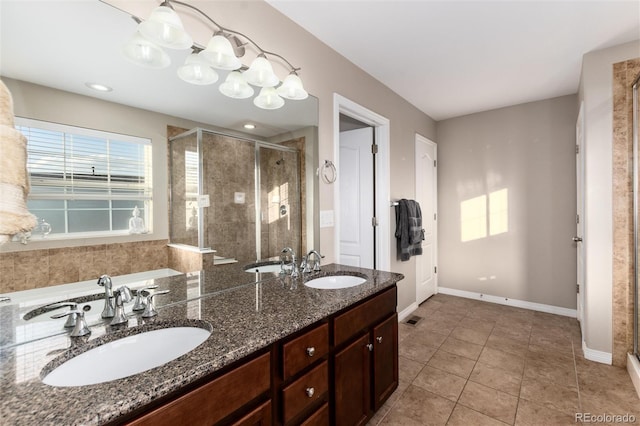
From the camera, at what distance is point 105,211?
111 cm

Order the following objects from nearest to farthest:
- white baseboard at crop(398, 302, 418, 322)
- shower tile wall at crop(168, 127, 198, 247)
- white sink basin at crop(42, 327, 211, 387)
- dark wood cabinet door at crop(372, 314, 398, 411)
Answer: white sink basin at crop(42, 327, 211, 387) < shower tile wall at crop(168, 127, 198, 247) < dark wood cabinet door at crop(372, 314, 398, 411) < white baseboard at crop(398, 302, 418, 322)

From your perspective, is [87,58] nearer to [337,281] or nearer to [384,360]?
[337,281]

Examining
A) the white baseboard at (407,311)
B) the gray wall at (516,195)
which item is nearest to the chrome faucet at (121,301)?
the white baseboard at (407,311)

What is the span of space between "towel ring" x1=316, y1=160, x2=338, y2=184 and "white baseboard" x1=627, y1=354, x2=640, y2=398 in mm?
2406

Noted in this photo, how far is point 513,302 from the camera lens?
11.8 feet

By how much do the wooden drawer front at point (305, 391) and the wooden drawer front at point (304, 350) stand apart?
0.05 metres

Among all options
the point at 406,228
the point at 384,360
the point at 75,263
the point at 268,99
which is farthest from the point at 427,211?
the point at 75,263

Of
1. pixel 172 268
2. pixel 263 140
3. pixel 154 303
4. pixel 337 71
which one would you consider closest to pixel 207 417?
pixel 154 303

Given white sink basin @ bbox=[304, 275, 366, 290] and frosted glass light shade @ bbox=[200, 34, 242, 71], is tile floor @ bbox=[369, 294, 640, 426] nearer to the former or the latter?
white sink basin @ bbox=[304, 275, 366, 290]

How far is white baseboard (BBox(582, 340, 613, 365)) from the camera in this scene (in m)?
2.28

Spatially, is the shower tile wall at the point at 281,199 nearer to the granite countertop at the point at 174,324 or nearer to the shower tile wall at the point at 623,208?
the granite countertop at the point at 174,324

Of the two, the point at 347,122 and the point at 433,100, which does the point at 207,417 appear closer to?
the point at 347,122

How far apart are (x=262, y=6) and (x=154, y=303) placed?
1683 mm

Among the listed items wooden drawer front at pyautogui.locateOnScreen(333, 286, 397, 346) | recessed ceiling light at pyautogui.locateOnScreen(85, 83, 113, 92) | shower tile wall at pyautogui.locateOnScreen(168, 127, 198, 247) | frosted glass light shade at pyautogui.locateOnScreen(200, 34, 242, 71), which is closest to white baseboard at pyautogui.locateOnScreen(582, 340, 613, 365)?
wooden drawer front at pyautogui.locateOnScreen(333, 286, 397, 346)
